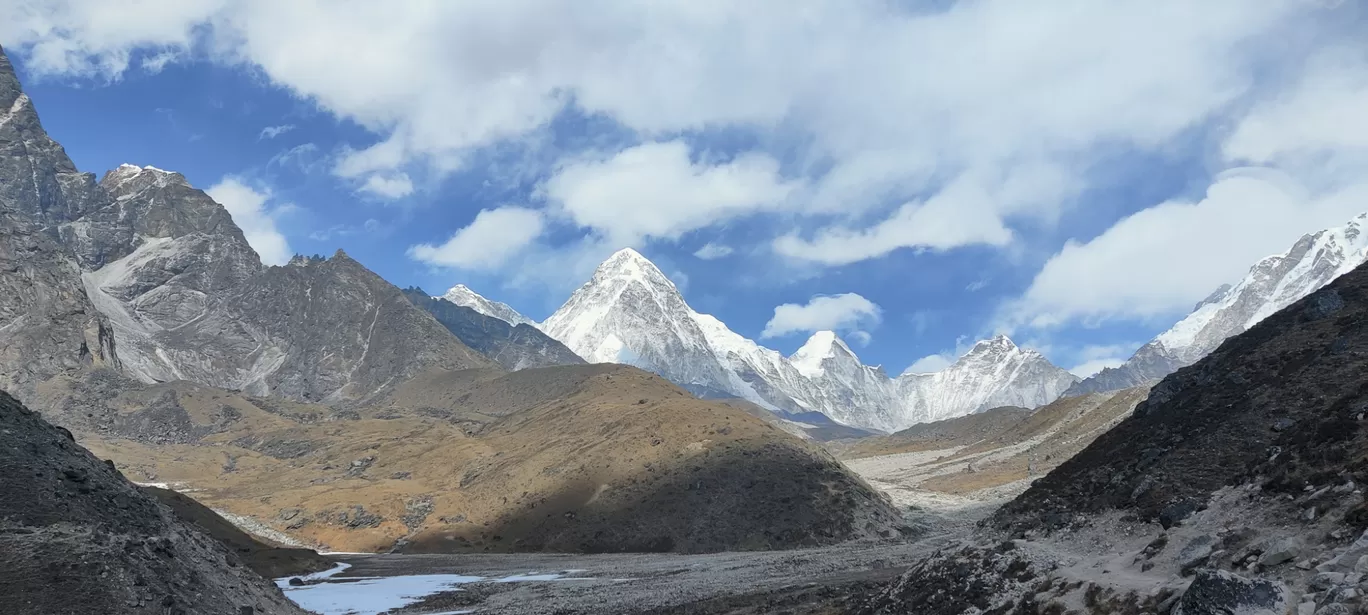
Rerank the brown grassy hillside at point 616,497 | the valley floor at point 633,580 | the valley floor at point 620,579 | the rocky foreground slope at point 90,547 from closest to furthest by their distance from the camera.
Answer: the rocky foreground slope at point 90,547
the valley floor at point 633,580
the valley floor at point 620,579
the brown grassy hillside at point 616,497

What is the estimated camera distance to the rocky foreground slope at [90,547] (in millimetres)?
30000

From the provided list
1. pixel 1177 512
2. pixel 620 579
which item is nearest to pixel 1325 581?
pixel 1177 512

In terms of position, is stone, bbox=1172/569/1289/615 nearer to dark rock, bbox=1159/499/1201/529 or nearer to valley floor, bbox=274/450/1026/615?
dark rock, bbox=1159/499/1201/529

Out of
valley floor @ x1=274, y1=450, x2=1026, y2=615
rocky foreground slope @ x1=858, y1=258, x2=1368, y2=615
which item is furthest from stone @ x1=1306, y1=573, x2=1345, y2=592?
valley floor @ x1=274, y1=450, x2=1026, y2=615

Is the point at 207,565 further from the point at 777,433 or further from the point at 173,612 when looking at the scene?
the point at 777,433

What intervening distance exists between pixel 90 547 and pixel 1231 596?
126 feet

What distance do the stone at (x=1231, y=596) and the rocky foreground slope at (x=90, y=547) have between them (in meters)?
34.7

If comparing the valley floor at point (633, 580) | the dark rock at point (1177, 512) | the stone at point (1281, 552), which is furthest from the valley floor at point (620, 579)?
the stone at point (1281, 552)

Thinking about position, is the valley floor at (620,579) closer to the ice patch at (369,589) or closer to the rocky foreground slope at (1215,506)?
the ice patch at (369,589)

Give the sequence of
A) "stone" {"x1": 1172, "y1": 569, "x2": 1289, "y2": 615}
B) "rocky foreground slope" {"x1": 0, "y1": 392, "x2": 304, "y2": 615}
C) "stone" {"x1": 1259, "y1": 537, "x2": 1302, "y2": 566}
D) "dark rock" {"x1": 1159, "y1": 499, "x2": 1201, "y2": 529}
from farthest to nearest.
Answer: "rocky foreground slope" {"x1": 0, "y1": 392, "x2": 304, "y2": 615}, "dark rock" {"x1": 1159, "y1": 499, "x2": 1201, "y2": 529}, "stone" {"x1": 1259, "y1": 537, "x2": 1302, "y2": 566}, "stone" {"x1": 1172, "y1": 569, "x2": 1289, "y2": 615}

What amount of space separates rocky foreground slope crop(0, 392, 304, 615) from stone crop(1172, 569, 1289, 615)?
34.7 m

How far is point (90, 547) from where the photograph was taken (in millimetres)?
32250

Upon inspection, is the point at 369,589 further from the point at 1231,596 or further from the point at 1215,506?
the point at 1231,596

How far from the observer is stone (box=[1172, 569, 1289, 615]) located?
1705 centimetres
